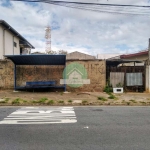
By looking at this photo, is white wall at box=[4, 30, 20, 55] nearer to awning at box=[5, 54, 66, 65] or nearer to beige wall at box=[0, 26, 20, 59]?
beige wall at box=[0, 26, 20, 59]

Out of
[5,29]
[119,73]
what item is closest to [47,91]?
[119,73]

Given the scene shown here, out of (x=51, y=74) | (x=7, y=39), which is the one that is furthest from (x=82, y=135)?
(x=7, y=39)

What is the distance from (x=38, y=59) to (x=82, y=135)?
9142 millimetres

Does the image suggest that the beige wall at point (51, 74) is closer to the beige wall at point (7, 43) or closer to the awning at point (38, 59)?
the awning at point (38, 59)

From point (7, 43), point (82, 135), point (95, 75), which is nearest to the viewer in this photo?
point (82, 135)

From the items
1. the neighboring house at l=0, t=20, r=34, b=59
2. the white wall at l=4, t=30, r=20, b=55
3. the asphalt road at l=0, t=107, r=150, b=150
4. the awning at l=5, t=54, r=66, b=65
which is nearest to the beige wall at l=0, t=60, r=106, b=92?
the awning at l=5, t=54, r=66, b=65

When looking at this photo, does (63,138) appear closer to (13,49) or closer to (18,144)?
(18,144)

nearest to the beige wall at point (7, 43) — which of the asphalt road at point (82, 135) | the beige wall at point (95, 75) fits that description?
the beige wall at point (95, 75)

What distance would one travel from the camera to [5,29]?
18.5 m

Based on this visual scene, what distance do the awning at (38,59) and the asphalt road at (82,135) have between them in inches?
268

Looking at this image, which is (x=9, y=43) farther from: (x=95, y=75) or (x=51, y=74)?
(x=95, y=75)

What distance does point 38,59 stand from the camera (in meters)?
13.2

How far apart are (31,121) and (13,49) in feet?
54.2

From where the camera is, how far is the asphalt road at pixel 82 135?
4.10m
